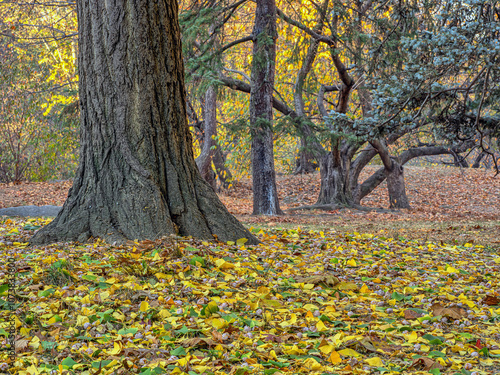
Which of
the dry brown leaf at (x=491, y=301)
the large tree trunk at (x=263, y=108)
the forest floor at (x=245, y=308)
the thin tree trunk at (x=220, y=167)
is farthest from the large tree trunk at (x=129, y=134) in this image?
the thin tree trunk at (x=220, y=167)

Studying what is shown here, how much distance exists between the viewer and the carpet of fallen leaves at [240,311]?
2.23 metres

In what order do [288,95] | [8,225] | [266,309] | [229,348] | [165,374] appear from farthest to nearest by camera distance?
1. [288,95]
2. [8,225]
3. [266,309]
4. [229,348]
5. [165,374]

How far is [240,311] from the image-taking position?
9.62 feet

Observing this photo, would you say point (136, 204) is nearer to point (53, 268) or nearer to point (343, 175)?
point (53, 268)

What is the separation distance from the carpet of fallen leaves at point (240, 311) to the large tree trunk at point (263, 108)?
16.9 feet

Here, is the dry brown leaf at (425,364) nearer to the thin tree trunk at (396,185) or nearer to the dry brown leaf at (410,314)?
the dry brown leaf at (410,314)

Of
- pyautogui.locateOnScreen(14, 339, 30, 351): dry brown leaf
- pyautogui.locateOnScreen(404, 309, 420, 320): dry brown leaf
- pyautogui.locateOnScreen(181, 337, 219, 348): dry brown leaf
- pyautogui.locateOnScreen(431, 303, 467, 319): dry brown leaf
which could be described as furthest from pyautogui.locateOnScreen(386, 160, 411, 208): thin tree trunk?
pyautogui.locateOnScreen(14, 339, 30, 351): dry brown leaf

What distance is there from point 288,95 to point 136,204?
1297 centimetres

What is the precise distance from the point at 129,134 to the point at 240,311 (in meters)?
2.10

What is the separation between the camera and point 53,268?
323 centimetres

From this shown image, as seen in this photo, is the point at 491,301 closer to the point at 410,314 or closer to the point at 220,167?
the point at 410,314

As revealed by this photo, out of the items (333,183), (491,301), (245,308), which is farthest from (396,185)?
(245,308)

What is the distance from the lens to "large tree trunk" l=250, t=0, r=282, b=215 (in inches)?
364

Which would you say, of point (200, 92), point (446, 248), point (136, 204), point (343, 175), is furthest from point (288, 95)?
point (136, 204)
